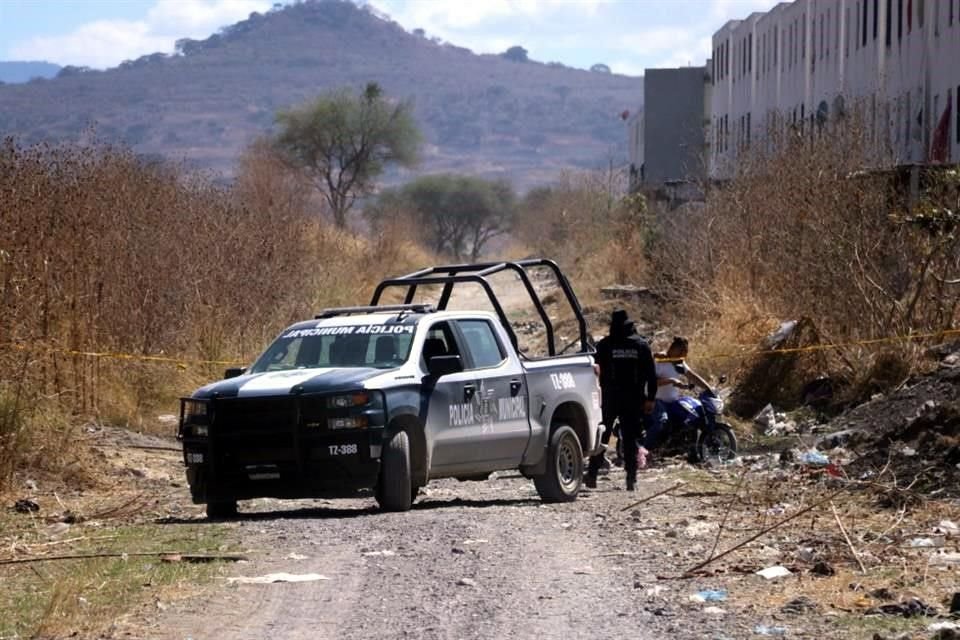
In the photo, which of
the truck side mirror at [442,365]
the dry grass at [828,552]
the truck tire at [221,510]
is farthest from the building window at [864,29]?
the truck tire at [221,510]

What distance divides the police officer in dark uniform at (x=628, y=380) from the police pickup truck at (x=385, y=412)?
0.59 metres

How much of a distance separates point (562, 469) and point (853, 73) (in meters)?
32.3

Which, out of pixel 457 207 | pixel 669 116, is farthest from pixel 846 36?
pixel 457 207

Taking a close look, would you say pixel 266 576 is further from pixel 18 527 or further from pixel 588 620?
pixel 18 527

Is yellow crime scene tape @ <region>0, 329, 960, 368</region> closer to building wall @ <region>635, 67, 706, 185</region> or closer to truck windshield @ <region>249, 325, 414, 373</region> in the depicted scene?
truck windshield @ <region>249, 325, 414, 373</region>

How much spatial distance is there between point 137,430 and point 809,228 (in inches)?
431

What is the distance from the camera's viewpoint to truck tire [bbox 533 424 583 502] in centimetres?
1616

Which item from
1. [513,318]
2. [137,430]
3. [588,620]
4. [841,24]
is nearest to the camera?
[588,620]

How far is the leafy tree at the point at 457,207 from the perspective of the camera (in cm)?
14100

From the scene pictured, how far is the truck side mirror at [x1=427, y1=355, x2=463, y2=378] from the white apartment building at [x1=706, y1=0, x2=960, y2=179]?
1515cm

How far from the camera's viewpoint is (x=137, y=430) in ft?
72.4

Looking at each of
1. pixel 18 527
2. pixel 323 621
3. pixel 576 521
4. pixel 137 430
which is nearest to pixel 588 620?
pixel 323 621

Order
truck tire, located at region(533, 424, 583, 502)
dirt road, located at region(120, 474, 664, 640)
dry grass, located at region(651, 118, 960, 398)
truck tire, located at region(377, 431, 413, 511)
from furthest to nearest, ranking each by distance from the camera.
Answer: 1. dry grass, located at region(651, 118, 960, 398)
2. truck tire, located at region(533, 424, 583, 502)
3. truck tire, located at region(377, 431, 413, 511)
4. dirt road, located at region(120, 474, 664, 640)

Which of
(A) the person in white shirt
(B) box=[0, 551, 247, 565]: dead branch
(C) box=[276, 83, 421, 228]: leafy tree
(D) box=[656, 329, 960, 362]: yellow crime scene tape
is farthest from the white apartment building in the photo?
(C) box=[276, 83, 421, 228]: leafy tree
